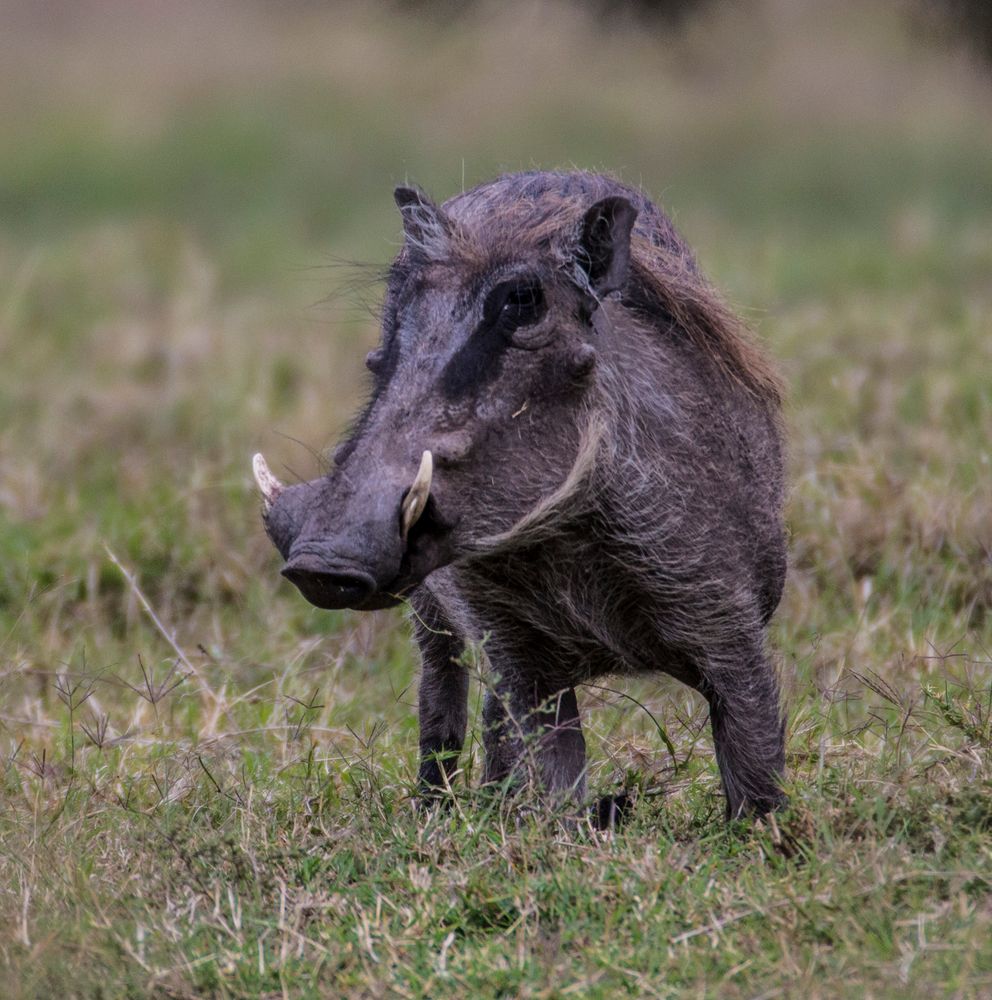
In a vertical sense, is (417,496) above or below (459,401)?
below

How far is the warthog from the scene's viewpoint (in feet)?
10.4

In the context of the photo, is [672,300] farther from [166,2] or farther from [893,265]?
[166,2]

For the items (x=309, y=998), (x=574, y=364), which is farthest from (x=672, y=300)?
(x=309, y=998)

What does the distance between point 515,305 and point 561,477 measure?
0.34 m

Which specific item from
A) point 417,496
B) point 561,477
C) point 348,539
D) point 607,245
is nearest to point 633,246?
point 607,245

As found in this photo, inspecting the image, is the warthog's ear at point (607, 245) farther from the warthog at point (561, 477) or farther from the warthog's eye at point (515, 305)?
the warthog's eye at point (515, 305)

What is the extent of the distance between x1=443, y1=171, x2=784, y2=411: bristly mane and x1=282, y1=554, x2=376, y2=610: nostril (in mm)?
764

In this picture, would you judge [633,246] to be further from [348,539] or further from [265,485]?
[348,539]

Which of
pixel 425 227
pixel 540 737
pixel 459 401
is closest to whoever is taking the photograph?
pixel 459 401

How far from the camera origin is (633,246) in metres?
3.76

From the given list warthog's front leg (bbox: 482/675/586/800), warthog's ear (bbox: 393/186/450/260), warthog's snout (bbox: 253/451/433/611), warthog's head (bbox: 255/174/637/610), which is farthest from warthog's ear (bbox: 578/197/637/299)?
warthog's front leg (bbox: 482/675/586/800)

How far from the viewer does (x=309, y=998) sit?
9.31 ft

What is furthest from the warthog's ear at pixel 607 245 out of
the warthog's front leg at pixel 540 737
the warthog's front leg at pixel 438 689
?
the warthog's front leg at pixel 438 689

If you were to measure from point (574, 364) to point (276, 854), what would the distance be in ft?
3.65
